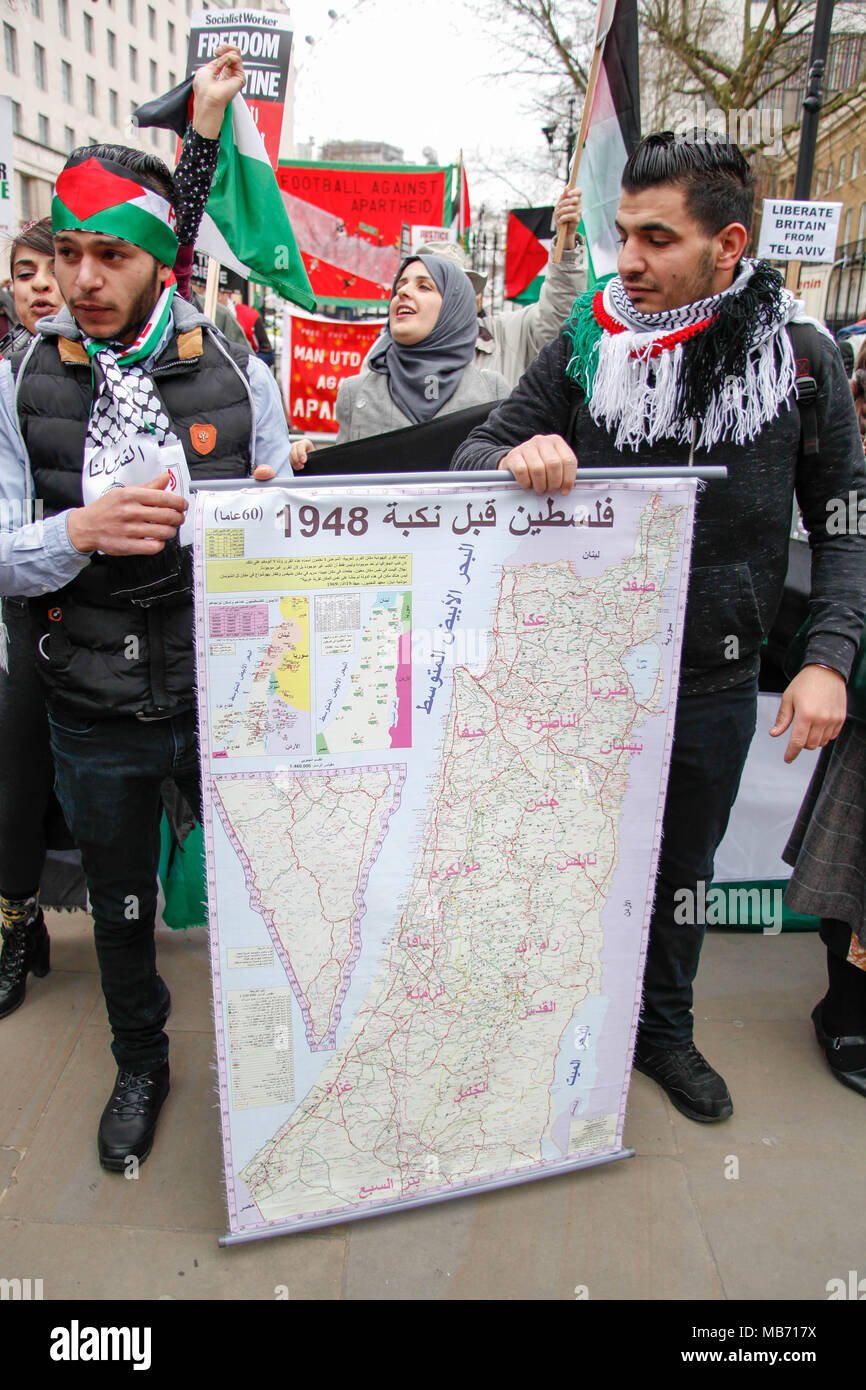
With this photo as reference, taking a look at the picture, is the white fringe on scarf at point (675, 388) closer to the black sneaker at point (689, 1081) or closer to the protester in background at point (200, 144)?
the protester in background at point (200, 144)

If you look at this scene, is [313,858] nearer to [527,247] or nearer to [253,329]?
[527,247]

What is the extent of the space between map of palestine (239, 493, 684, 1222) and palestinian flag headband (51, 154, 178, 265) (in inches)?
38.4

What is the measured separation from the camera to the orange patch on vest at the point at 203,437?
1938 mm

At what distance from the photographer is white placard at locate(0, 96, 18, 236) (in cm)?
497

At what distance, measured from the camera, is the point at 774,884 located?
3283 millimetres

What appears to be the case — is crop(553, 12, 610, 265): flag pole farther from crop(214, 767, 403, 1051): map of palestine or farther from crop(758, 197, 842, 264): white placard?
crop(758, 197, 842, 264): white placard

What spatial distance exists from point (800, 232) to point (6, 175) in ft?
17.1

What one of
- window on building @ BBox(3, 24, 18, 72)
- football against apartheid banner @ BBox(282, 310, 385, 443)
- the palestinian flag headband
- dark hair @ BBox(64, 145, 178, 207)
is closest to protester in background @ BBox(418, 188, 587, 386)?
dark hair @ BBox(64, 145, 178, 207)

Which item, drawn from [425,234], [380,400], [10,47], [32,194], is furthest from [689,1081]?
[10,47]

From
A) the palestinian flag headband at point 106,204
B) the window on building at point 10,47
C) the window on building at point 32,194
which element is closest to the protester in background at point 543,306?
the palestinian flag headband at point 106,204

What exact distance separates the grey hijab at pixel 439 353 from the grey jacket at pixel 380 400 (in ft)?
0.10

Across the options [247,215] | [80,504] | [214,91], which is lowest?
[80,504]

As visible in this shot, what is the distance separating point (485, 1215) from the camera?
2057 mm

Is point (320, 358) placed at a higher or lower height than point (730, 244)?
higher
